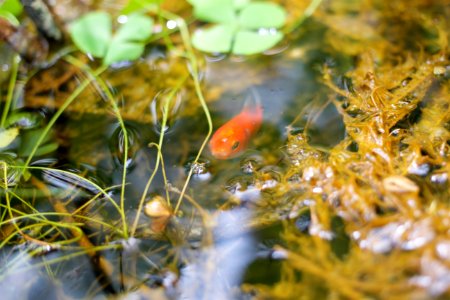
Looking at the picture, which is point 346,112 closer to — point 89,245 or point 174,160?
point 174,160

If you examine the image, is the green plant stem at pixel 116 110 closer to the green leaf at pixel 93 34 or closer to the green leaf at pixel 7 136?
the green leaf at pixel 93 34

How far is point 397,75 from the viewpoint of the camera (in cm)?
204

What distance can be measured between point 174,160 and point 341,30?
1.32m

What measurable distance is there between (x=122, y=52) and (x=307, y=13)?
116 centimetres

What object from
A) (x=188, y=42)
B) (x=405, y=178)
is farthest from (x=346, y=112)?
(x=188, y=42)

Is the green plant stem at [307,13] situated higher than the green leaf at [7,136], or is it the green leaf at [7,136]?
the green plant stem at [307,13]

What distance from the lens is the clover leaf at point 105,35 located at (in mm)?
2158

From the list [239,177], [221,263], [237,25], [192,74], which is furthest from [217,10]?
[221,263]

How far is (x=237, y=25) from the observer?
222cm

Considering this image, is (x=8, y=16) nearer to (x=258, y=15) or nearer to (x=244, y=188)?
(x=258, y=15)

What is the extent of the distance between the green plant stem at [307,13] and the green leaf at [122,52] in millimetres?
908

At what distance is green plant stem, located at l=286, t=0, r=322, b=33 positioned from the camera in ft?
8.13

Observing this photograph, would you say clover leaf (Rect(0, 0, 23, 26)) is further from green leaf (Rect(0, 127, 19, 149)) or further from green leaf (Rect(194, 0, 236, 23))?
green leaf (Rect(194, 0, 236, 23))

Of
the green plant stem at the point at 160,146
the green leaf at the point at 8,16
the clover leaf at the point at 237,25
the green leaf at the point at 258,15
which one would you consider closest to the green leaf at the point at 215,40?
the clover leaf at the point at 237,25
